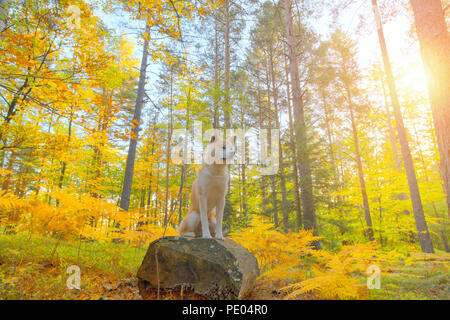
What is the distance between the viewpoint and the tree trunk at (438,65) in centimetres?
352

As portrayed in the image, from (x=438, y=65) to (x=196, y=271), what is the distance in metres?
5.27

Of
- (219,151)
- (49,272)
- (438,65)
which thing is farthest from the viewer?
(438,65)

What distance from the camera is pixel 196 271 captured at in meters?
2.84

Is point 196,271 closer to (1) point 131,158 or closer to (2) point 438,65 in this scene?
(2) point 438,65

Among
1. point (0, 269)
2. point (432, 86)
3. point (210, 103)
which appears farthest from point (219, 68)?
point (0, 269)

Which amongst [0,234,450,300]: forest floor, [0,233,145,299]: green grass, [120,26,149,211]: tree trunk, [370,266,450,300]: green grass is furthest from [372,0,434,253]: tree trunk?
[120,26,149,211]: tree trunk

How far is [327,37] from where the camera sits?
15.4m

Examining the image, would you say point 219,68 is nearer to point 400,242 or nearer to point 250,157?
point 250,157

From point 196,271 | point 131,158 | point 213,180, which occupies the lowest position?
point 196,271

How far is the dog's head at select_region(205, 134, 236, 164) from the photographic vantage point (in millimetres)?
3229

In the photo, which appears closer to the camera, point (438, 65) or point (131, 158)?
point (438, 65)

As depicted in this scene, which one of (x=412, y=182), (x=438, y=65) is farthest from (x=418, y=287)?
(x=412, y=182)

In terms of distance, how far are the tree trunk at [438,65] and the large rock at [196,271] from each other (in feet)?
12.5

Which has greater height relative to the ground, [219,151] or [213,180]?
[219,151]
